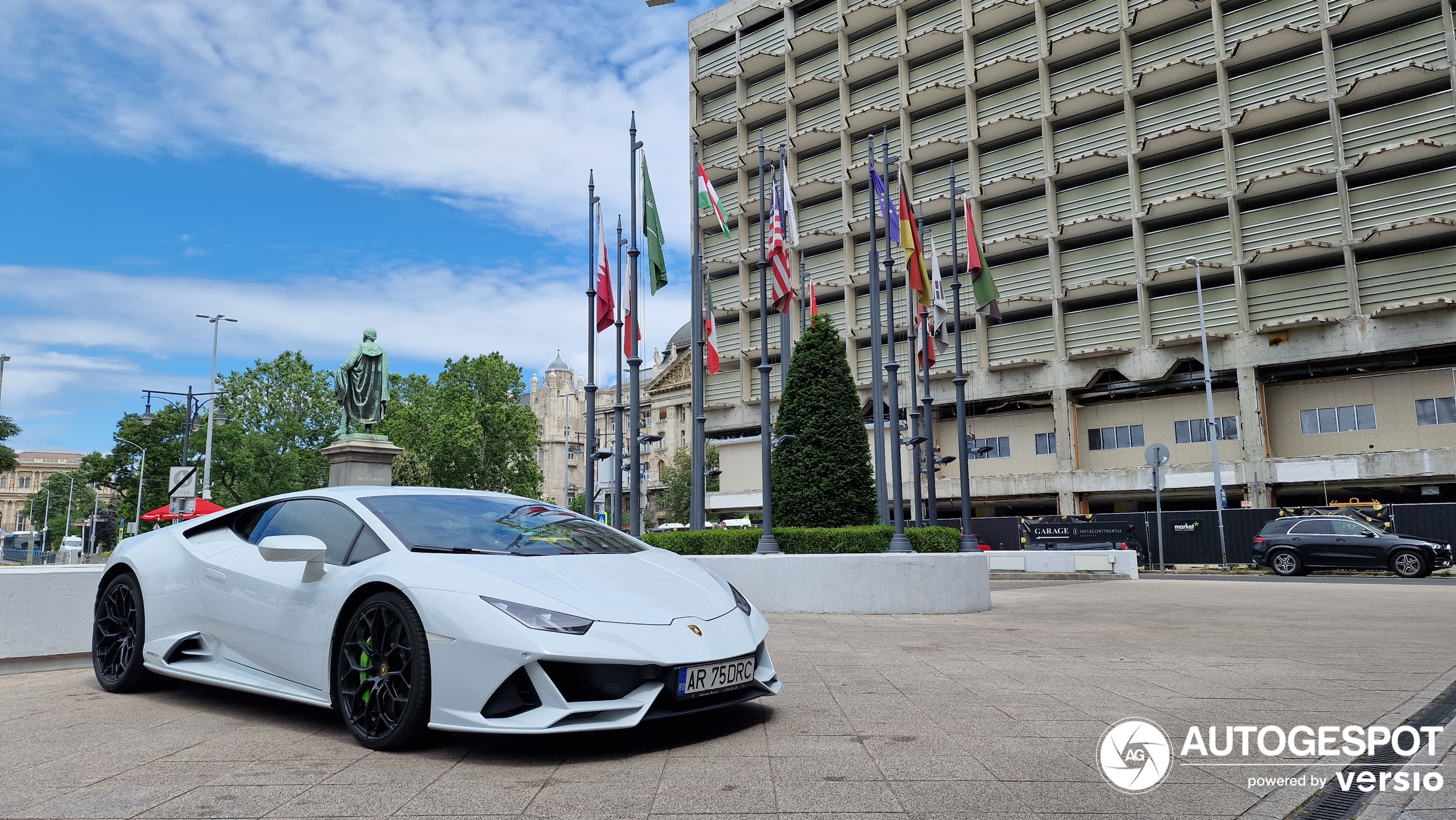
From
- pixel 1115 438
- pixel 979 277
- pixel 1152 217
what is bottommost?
pixel 1115 438

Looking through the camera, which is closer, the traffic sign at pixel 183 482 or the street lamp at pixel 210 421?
the traffic sign at pixel 183 482

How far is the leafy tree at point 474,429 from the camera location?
51.1 m

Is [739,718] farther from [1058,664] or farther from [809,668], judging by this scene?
[1058,664]

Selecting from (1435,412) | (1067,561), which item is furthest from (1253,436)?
(1067,561)

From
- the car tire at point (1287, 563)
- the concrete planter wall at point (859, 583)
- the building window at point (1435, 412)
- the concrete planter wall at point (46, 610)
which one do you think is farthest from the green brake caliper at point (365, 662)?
the building window at point (1435, 412)

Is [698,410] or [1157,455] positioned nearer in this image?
[698,410]

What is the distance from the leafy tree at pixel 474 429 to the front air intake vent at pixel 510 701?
159ft

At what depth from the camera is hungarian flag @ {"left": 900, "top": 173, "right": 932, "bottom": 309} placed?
1775 cm

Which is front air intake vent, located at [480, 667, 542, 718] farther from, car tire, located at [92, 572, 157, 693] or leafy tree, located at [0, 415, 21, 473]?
leafy tree, located at [0, 415, 21, 473]

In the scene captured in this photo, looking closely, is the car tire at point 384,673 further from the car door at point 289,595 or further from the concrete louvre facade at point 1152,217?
the concrete louvre facade at point 1152,217

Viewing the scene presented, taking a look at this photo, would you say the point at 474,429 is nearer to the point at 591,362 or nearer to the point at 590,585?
the point at 591,362

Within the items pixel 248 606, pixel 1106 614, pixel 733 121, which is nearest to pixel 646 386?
pixel 733 121

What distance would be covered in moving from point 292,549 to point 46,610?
13.7 ft

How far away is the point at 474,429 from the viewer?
51.0 m
